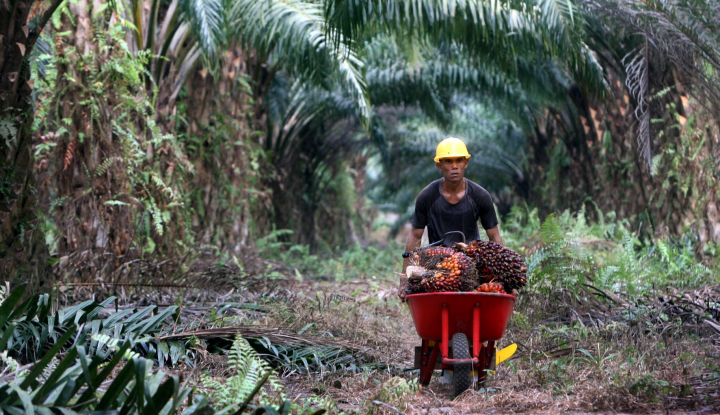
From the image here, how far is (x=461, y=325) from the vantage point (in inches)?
157

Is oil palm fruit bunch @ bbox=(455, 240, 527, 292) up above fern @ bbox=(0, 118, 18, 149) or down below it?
below

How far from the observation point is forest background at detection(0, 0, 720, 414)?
5.92 m

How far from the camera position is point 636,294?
244 inches

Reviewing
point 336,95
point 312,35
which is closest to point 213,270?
point 312,35

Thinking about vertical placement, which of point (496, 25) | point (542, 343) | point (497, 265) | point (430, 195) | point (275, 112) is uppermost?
point (496, 25)

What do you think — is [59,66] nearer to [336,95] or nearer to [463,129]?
[336,95]

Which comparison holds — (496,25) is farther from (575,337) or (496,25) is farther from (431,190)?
(575,337)

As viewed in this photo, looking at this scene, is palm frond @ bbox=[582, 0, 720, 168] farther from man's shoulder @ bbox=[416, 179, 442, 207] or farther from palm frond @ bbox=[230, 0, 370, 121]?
man's shoulder @ bbox=[416, 179, 442, 207]

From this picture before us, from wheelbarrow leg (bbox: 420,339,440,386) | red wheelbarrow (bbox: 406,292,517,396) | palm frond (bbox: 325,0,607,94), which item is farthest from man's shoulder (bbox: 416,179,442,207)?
palm frond (bbox: 325,0,607,94)

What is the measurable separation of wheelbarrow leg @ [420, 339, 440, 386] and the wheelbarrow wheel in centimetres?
21

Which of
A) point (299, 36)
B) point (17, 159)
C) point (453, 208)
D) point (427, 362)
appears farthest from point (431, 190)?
point (299, 36)

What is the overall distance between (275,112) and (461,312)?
367 inches

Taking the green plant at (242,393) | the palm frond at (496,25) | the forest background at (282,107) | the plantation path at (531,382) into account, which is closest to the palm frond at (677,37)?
the forest background at (282,107)

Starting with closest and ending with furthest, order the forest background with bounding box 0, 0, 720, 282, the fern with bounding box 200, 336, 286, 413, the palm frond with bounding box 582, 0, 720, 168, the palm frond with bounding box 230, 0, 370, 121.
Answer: the fern with bounding box 200, 336, 286, 413, the forest background with bounding box 0, 0, 720, 282, the palm frond with bounding box 582, 0, 720, 168, the palm frond with bounding box 230, 0, 370, 121
